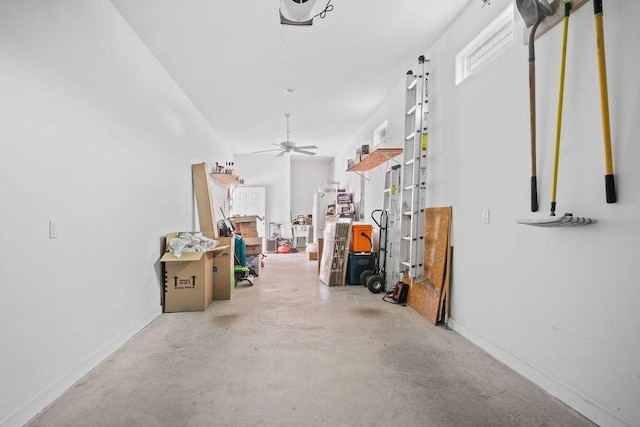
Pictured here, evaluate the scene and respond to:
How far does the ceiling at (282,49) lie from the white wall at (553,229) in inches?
23.8

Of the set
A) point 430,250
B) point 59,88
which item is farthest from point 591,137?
point 59,88

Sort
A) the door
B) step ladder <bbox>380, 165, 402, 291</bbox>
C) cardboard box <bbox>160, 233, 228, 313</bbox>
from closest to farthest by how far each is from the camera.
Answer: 1. cardboard box <bbox>160, 233, 228, 313</bbox>
2. step ladder <bbox>380, 165, 402, 291</bbox>
3. the door

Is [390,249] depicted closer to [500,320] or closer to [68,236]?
[500,320]

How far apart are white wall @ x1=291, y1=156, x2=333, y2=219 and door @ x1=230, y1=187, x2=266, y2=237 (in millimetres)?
1137

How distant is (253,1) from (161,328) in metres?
3.14

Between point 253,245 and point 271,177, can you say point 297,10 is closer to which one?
point 253,245

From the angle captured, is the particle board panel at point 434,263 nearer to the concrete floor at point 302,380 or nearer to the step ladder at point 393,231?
the concrete floor at point 302,380

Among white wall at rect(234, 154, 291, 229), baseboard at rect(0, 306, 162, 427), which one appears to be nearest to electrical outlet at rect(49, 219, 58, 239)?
baseboard at rect(0, 306, 162, 427)

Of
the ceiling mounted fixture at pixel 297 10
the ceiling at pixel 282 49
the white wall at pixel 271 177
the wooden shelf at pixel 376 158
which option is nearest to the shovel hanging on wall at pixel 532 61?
the ceiling at pixel 282 49

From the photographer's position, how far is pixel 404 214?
12.0 feet

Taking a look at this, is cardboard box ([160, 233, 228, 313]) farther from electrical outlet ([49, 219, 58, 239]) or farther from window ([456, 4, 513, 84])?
window ([456, 4, 513, 84])

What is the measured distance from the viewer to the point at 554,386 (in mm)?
1930

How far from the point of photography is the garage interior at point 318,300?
1685mm

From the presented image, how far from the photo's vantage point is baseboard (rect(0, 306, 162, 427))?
1685 millimetres
